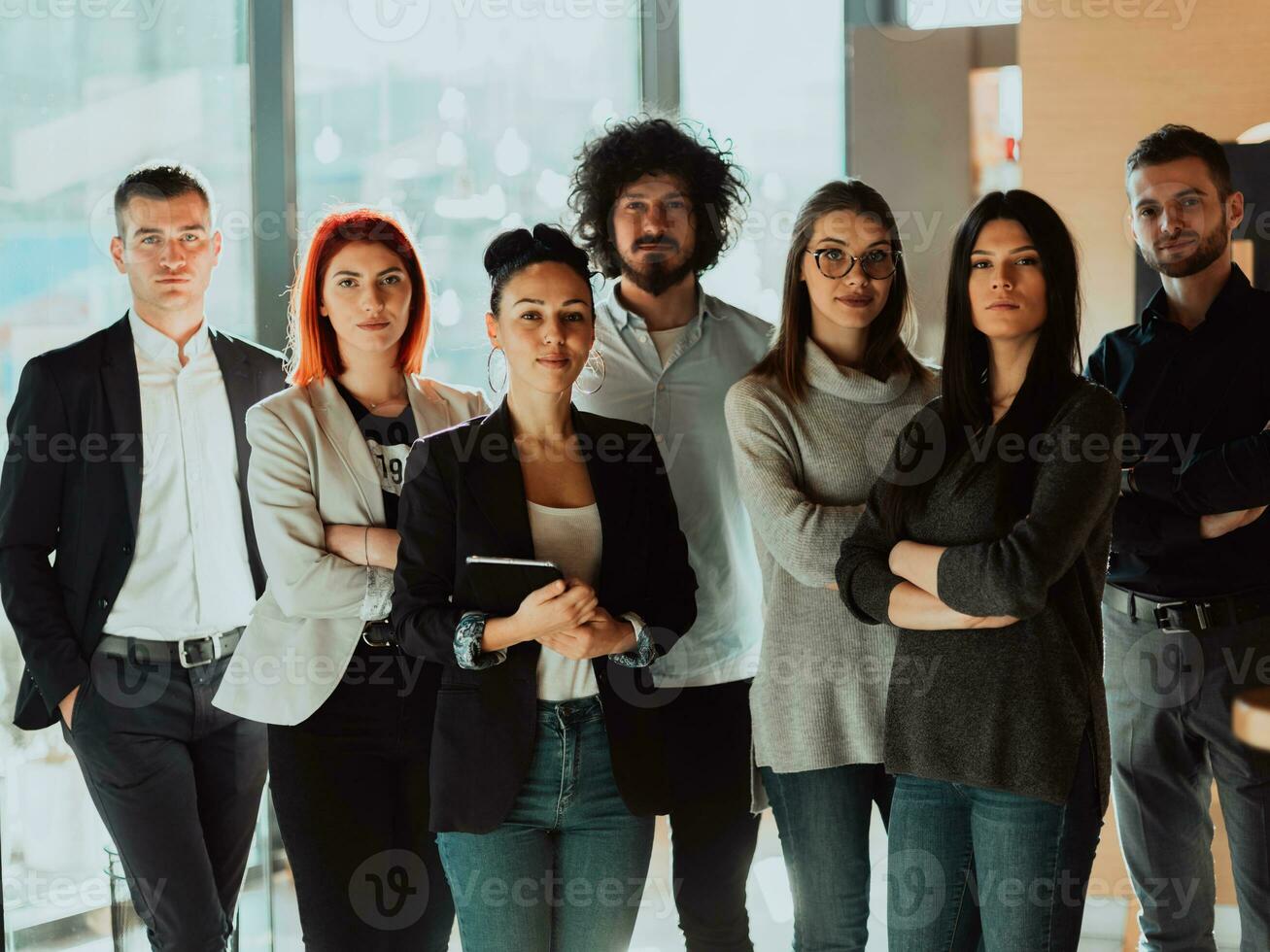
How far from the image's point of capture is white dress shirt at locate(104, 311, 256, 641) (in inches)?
102

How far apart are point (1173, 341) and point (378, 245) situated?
1710mm

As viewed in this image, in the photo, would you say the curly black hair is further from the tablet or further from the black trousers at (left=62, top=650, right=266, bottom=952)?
the black trousers at (left=62, top=650, right=266, bottom=952)

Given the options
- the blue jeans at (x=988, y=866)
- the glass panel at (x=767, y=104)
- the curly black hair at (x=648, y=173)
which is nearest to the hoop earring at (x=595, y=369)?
the curly black hair at (x=648, y=173)

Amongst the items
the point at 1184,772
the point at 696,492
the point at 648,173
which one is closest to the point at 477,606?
the point at 696,492

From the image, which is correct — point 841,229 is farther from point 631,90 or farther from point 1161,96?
point 631,90

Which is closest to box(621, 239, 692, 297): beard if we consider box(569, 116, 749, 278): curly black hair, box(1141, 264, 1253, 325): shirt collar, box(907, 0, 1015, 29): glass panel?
box(569, 116, 749, 278): curly black hair

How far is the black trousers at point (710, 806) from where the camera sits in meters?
2.46

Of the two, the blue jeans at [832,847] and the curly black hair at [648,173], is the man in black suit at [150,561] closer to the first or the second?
the curly black hair at [648,173]

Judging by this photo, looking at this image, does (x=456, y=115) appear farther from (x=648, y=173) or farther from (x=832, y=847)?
(x=832, y=847)

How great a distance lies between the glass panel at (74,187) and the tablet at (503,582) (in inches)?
66.4

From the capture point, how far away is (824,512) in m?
2.17

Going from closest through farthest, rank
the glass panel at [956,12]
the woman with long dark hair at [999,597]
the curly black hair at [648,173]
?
the woman with long dark hair at [999,597], the curly black hair at [648,173], the glass panel at [956,12]

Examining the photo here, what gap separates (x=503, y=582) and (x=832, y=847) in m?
0.78

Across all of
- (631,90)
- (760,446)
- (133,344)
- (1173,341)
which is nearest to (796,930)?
(760,446)
